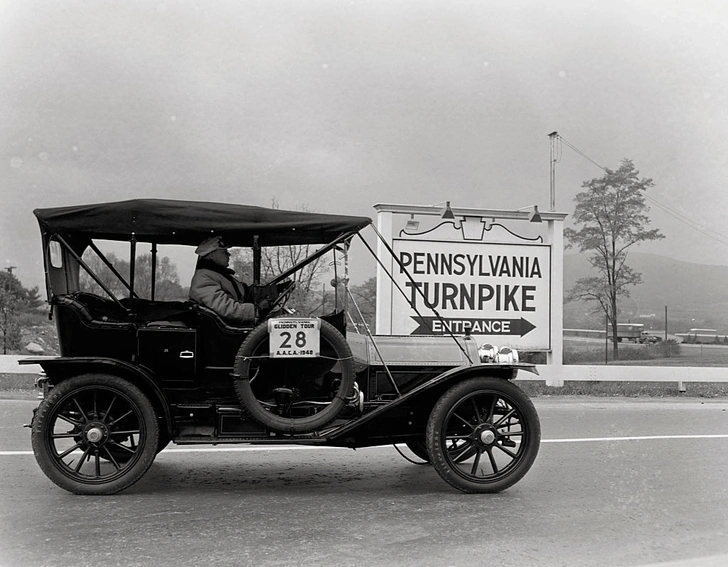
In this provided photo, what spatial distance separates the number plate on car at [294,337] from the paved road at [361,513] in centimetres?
104

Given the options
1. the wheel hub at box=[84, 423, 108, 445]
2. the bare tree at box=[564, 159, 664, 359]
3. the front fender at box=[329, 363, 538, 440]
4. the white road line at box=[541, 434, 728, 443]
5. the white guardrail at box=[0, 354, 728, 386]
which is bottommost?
the white road line at box=[541, 434, 728, 443]

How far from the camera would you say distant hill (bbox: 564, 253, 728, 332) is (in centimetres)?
2094

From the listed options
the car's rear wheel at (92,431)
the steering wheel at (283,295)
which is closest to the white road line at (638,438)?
the steering wheel at (283,295)

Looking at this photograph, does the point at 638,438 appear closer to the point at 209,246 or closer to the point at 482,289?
the point at 209,246

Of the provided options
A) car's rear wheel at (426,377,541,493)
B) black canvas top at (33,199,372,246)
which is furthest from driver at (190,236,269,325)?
car's rear wheel at (426,377,541,493)

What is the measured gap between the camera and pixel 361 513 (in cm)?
476

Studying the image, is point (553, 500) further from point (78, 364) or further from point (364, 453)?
point (78, 364)

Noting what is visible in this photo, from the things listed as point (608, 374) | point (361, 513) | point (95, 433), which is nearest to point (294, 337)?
point (361, 513)

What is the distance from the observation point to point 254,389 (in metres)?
5.37

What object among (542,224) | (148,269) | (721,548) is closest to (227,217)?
(148,269)

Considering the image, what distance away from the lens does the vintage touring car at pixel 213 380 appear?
16.6 ft

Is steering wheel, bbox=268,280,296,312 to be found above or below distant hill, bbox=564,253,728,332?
below

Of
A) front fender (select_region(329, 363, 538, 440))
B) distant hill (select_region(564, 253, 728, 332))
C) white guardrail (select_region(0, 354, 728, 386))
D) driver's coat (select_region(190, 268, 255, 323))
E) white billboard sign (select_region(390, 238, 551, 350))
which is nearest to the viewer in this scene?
front fender (select_region(329, 363, 538, 440))

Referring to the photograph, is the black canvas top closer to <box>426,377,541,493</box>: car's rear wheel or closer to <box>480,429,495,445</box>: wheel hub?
<box>426,377,541,493</box>: car's rear wheel
